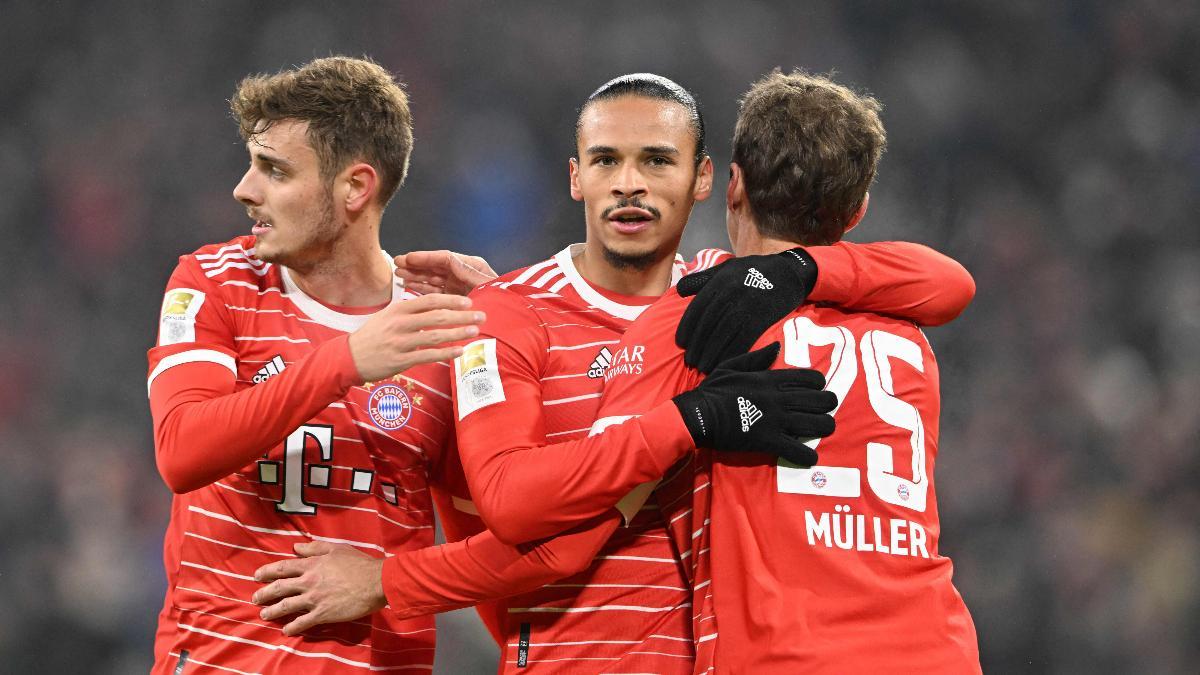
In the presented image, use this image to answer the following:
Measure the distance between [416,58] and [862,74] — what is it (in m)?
2.17

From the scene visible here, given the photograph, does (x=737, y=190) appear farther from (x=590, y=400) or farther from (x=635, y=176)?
(x=590, y=400)

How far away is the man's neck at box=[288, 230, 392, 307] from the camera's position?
277 centimetres

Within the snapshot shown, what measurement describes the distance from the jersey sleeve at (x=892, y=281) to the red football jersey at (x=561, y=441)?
17.2 inches

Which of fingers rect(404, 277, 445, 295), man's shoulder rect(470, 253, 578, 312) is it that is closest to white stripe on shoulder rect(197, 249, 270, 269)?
fingers rect(404, 277, 445, 295)

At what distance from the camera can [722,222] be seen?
5.61 m

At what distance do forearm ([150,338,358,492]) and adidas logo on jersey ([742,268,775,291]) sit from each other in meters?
0.78

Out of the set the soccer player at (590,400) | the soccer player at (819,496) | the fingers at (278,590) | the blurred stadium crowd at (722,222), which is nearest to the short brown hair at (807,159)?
the soccer player at (819,496)

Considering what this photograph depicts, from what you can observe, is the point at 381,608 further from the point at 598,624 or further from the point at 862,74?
the point at 862,74

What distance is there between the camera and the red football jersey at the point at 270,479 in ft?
8.05

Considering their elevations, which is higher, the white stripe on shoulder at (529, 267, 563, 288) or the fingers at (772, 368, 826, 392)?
the white stripe on shoulder at (529, 267, 563, 288)

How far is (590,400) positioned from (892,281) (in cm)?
66

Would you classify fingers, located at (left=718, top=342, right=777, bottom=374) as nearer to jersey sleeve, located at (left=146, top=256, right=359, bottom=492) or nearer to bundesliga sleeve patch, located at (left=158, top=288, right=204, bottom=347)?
jersey sleeve, located at (left=146, top=256, right=359, bottom=492)

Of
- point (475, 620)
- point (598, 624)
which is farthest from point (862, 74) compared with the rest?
point (598, 624)

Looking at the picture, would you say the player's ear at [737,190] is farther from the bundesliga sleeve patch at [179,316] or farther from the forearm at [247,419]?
the bundesliga sleeve patch at [179,316]
